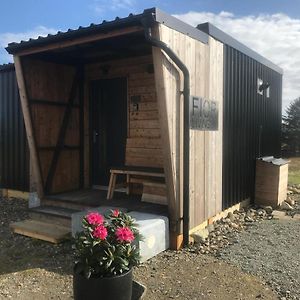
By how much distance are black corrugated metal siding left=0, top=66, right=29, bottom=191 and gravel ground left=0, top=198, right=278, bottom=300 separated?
138 inches

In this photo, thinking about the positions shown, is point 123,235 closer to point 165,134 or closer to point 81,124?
point 165,134

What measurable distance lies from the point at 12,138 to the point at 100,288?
20.9 ft

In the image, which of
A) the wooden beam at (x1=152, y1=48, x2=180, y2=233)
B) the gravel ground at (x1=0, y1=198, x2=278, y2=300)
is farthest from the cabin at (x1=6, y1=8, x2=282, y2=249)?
the gravel ground at (x1=0, y1=198, x2=278, y2=300)

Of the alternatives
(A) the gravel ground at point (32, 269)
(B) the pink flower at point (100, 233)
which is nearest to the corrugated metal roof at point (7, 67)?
(A) the gravel ground at point (32, 269)

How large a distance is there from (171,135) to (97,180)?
10.7 ft

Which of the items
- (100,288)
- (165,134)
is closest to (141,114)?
(165,134)

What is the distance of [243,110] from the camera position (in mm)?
7562

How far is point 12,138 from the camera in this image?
870 cm

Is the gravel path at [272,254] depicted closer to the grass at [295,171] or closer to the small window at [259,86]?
the small window at [259,86]

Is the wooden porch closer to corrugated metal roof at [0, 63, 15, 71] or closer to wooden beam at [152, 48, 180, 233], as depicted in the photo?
wooden beam at [152, 48, 180, 233]

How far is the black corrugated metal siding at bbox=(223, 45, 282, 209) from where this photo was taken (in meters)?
6.83

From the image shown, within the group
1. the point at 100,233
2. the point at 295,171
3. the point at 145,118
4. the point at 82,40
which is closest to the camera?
the point at 100,233

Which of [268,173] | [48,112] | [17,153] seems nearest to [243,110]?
[268,173]

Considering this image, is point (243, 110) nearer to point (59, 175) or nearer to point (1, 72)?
point (59, 175)
